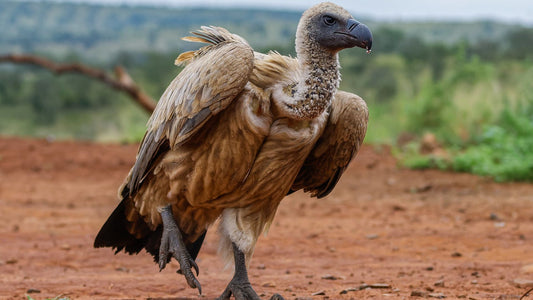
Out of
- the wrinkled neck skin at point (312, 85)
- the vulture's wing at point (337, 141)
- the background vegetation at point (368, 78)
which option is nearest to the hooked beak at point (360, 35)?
the wrinkled neck skin at point (312, 85)

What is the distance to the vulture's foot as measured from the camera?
14.6 ft

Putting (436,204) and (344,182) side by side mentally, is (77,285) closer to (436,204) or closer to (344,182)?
(436,204)

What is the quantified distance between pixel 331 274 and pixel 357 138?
4.76 feet

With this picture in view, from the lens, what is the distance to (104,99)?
3678 centimetres

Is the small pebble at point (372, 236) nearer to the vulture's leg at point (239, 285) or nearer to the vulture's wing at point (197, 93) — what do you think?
the vulture's leg at point (239, 285)

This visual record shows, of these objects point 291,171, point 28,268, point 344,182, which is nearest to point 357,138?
point 291,171

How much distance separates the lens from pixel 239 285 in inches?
184

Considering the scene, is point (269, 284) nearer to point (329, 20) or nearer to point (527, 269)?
point (527, 269)

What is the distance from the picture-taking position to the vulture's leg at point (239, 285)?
183 inches

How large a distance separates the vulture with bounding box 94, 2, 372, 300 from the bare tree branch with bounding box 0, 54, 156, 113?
858 cm

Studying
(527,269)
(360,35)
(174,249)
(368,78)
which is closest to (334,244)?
(527,269)

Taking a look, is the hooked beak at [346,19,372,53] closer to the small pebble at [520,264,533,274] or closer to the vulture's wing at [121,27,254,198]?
the vulture's wing at [121,27,254,198]

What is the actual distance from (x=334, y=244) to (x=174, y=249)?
2675 mm

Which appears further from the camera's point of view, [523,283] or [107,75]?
[107,75]
